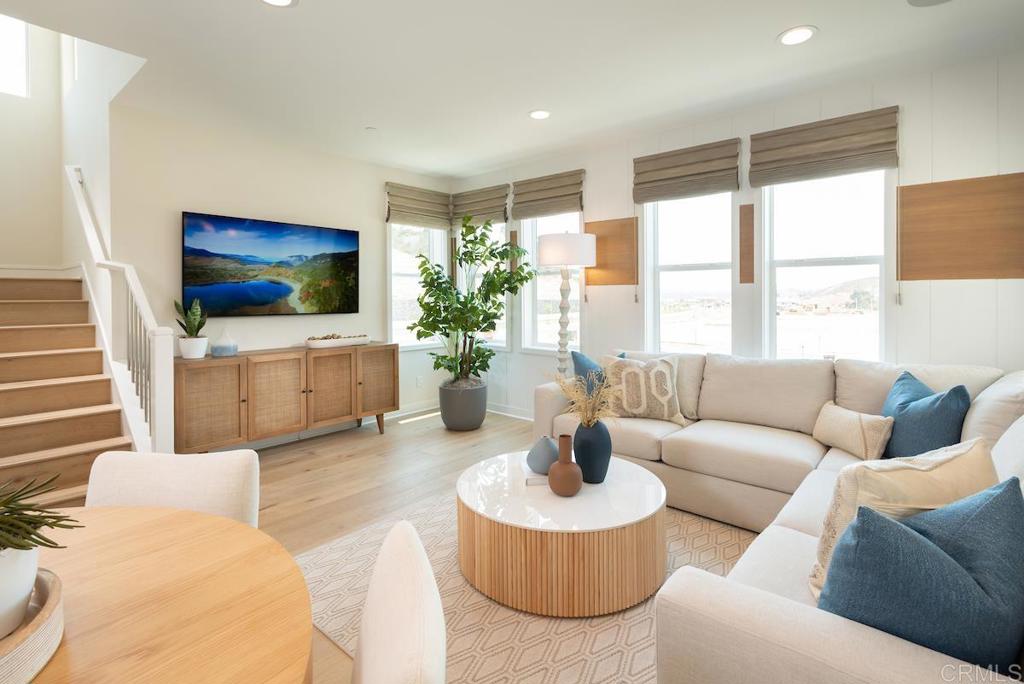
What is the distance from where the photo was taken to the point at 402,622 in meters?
0.68

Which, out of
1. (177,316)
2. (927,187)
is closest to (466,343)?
(177,316)

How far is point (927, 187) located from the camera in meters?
3.09

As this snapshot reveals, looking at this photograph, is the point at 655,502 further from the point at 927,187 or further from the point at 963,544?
the point at 927,187

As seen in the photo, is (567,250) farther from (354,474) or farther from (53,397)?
(53,397)

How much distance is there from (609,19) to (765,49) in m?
0.95

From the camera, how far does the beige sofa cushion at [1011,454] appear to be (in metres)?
1.40

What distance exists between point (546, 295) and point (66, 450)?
12.4ft

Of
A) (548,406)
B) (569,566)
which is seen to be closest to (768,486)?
(569,566)

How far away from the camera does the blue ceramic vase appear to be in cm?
236

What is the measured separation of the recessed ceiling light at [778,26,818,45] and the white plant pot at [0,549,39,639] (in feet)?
11.0

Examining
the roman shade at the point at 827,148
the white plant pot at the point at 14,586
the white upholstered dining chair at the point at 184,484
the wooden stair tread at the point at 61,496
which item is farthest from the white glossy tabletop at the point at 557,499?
the roman shade at the point at 827,148

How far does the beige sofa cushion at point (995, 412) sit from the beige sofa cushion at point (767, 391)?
32.4 inches

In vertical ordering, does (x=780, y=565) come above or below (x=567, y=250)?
below

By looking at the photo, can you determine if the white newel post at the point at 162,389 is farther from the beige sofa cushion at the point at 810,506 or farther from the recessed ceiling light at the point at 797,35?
the recessed ceiling light at the point at 797,35
